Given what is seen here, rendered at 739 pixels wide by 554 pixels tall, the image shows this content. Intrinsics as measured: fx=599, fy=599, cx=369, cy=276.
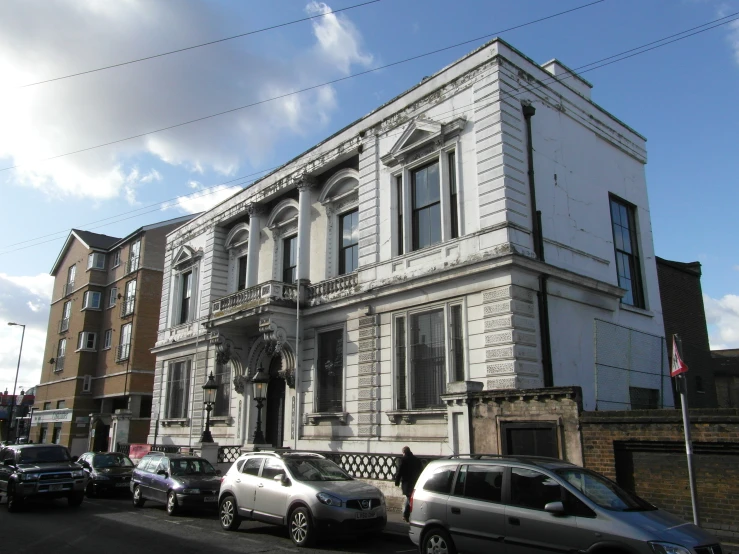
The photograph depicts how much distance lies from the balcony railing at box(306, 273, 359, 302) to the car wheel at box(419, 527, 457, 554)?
1169cm

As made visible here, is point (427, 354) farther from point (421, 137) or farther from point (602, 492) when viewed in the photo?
point (602, 492)

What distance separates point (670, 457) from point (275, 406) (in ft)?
53.2

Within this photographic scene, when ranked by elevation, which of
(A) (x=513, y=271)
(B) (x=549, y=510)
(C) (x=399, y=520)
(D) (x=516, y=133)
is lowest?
(C) (x=399, y=520)

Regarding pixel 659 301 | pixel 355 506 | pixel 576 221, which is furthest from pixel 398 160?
pixel 355 506

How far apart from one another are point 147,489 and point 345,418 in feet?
20.6

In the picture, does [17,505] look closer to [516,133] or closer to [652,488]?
[652,488]

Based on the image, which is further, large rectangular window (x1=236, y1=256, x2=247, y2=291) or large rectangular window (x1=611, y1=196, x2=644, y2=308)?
large rectangular window (x1=236, y1=256, x2=247, y2=291)

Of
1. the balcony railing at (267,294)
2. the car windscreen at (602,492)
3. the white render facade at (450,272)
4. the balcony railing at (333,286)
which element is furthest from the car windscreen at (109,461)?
the car windscreen at (602,492)

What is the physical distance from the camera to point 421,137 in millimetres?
19141

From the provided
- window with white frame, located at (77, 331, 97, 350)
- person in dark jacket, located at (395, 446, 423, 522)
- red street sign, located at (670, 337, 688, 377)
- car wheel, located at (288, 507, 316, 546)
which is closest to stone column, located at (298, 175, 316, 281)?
person in dark jacket, located at (395, 446, 423, 522)

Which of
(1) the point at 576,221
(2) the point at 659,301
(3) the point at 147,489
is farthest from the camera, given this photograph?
(2) the point at 659,301

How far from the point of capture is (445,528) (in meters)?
9.13

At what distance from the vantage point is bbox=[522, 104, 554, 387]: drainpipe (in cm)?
1554

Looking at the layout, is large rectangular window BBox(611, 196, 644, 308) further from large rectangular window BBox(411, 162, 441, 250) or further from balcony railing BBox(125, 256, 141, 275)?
balcony railing BBox(125, 256, 141, 275)
